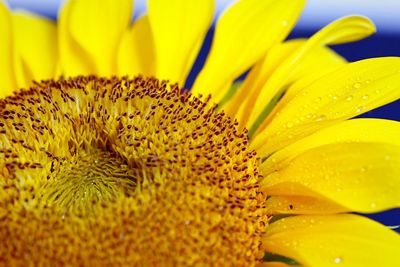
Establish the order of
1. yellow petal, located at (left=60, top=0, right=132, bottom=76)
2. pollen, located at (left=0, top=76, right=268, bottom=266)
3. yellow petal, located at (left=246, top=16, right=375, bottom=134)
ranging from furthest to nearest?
yellow petal, located at (left=60, top=0, right=132, bottom=76)
yellow petal, located at (left=246, top=16, right=375, bottom=134)
pollen, located at (left=0, top=76, right=268, bottom=266)

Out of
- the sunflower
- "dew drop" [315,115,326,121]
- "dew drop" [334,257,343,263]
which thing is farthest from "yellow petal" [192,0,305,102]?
"dew drop" [334,257,343,263]

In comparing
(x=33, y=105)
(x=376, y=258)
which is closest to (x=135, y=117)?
(x=33, y=105)

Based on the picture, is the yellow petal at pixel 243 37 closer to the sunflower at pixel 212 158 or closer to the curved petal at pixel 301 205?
the sunflower at pixel 212 158

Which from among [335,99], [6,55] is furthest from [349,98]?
[6,55]

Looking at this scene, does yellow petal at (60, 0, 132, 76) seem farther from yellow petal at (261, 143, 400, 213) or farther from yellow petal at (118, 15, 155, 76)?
yellow petal at (261, 143, 400, 213)

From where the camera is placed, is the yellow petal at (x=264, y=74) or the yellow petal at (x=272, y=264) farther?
the yellow petal at (x=264, y=74)

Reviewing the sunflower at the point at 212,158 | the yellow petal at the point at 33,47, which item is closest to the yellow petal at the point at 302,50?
the sunflower at the point at 212,158
